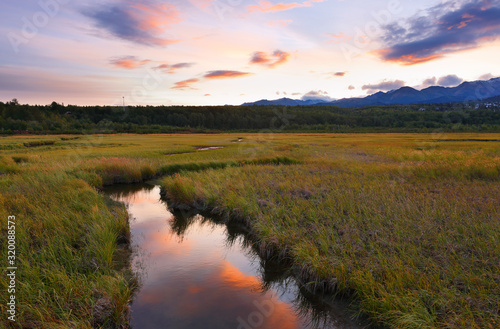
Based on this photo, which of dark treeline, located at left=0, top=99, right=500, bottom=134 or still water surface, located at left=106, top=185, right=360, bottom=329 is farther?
dark treeline, located at left=0, top=99, right=500, bottom=134

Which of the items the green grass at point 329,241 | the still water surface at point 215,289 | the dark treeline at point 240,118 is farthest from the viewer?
the dark treeline at point 240,118

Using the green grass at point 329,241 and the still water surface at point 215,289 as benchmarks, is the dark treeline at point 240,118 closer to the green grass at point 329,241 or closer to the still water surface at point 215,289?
the green grass at point 329,241

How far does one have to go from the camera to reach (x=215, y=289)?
8.02m

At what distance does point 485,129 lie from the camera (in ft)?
305

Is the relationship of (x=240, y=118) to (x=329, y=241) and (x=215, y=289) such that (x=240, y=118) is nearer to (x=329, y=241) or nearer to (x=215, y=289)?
(x=329, y=241)

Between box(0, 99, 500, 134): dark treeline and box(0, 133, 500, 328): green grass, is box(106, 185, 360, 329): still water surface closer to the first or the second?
box(0, 133, 500, 328): green grass

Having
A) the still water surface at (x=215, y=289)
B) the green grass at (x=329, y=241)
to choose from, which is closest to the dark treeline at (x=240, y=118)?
the green grass at (x=329, y=241)

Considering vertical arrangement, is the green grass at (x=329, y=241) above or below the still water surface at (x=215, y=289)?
above

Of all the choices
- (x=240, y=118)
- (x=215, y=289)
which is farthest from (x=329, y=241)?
(x=240, y=118)

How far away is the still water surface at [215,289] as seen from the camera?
Result: 21.8 feet

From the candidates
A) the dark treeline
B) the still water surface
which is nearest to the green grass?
the still water surface

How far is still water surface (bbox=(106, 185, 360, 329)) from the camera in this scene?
261 inches

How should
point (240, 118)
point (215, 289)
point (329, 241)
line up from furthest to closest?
point (240, 118), point (329, 241), point (215, 289)

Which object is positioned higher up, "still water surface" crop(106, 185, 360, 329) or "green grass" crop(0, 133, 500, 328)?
"green grass" crop(0, 133, 500, 328)
